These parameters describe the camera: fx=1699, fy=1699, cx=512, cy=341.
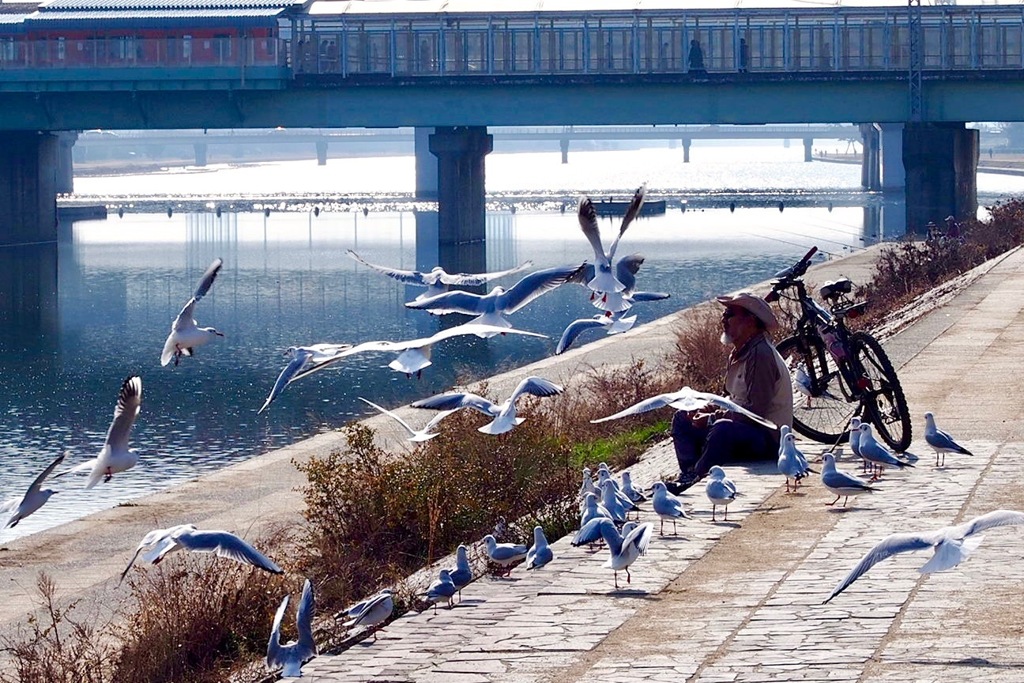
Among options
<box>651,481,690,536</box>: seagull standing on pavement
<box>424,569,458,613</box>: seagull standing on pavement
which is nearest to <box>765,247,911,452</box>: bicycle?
<box>651,481,690,536</box>: seagull standing on pavement

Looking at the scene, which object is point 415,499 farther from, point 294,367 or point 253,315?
point 253,315

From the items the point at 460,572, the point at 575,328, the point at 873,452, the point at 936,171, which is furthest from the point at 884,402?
the point at 936,171

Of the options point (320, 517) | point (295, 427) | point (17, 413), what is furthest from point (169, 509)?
point (17, 413)

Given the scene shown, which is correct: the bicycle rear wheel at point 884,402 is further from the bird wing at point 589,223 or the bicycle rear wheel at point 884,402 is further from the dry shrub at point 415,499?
the bird wing at point 589,223

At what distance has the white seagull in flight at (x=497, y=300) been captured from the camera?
1072 centimetres

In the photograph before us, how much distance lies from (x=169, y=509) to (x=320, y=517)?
606 centimetres

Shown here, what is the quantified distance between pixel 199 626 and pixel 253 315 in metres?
36.6

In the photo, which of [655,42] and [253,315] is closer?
[253,315]

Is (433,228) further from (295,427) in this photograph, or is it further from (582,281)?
(582,281)

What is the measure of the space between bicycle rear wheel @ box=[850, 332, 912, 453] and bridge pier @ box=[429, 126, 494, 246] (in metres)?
58.9

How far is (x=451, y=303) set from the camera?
10.9 meters

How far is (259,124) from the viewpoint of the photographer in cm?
6888

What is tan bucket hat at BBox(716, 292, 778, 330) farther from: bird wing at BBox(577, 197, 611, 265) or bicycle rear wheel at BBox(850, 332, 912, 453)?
bird wing at BBox(577, 197, 611, 265)

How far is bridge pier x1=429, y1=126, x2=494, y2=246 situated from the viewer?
74.1 m
